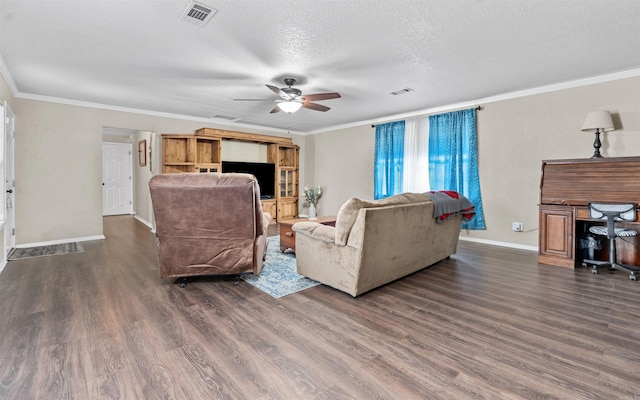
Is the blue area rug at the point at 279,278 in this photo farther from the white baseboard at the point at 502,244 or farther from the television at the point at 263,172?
the television at the point at 263,172

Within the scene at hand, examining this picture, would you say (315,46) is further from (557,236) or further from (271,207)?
(271,207)

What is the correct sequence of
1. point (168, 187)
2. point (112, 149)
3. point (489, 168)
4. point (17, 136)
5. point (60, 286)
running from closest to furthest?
point (168, 187) → point (60, 286) → point (17, 136) → point (489, 168) → point (112, 149)

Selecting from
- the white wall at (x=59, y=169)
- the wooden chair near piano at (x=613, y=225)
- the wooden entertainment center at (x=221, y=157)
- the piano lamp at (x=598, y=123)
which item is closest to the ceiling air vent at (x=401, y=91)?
the piano lamp at (x=598, y=123)

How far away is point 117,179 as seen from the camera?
29.8 feet

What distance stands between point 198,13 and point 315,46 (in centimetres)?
114

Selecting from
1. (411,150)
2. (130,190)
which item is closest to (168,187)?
(411,150)

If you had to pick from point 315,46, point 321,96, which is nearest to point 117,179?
point 321,96

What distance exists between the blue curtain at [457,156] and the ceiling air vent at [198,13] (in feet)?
14.6

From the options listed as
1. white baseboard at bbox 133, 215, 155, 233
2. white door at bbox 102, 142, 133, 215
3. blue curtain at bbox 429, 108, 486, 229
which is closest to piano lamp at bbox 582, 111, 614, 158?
blue curtain at bbox 429, 108, 486, 229

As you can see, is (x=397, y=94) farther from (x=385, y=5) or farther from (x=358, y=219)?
(x=358, y=219)

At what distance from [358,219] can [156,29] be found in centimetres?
251

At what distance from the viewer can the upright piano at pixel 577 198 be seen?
3611 millimetres

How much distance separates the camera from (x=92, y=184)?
5547 millimetres

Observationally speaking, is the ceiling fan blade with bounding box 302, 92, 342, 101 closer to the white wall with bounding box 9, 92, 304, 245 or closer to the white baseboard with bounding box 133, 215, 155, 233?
the white wall with bounding box 9, 92, 304, 245
